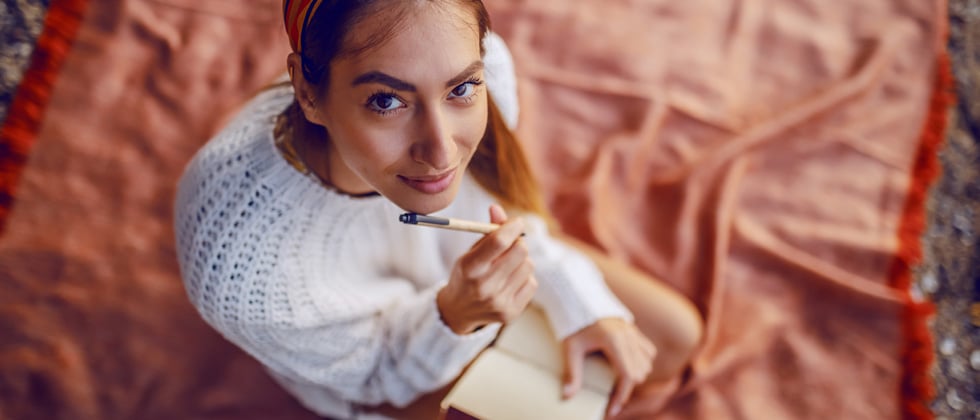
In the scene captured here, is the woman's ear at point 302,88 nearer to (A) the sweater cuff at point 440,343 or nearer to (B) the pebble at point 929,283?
(A) the sweater cuff at point 440,343

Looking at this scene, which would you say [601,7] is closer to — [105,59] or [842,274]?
[842,274]

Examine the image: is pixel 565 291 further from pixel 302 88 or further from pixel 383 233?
pixel 302 88

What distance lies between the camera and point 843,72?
135 cm

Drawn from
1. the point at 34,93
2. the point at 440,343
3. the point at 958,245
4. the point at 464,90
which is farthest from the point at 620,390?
the point at 34,93

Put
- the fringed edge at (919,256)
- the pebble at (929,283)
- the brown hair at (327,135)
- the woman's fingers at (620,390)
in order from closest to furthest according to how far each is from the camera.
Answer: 1. the brown hair at (327,135)
2. the woman's fingers at (620,390)
3. the fringed edge at (919,256)
4. the pebble at (929,283)

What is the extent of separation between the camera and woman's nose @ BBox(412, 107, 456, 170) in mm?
493

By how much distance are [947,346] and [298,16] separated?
43.0 inches

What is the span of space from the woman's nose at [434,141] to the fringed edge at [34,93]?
868 millimetres

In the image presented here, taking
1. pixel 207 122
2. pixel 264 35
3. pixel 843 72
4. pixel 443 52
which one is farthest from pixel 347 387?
pixel 843 72

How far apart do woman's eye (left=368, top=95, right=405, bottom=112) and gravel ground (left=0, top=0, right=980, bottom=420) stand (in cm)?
97

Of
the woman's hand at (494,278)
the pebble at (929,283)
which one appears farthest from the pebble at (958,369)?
the woman's hand at (494,278)

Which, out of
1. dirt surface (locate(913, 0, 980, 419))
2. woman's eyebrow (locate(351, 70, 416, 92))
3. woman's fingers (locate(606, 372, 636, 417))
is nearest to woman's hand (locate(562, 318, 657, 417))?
woman's fingers (locate(606, 372, 636, 417))

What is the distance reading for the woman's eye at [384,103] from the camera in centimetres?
49

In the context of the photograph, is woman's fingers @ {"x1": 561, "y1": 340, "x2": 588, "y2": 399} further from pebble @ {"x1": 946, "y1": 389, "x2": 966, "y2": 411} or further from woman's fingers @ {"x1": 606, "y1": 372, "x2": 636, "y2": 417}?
pebble @ {"x1": 946, "y1": 389, "x2": 966, "y2": 411}
